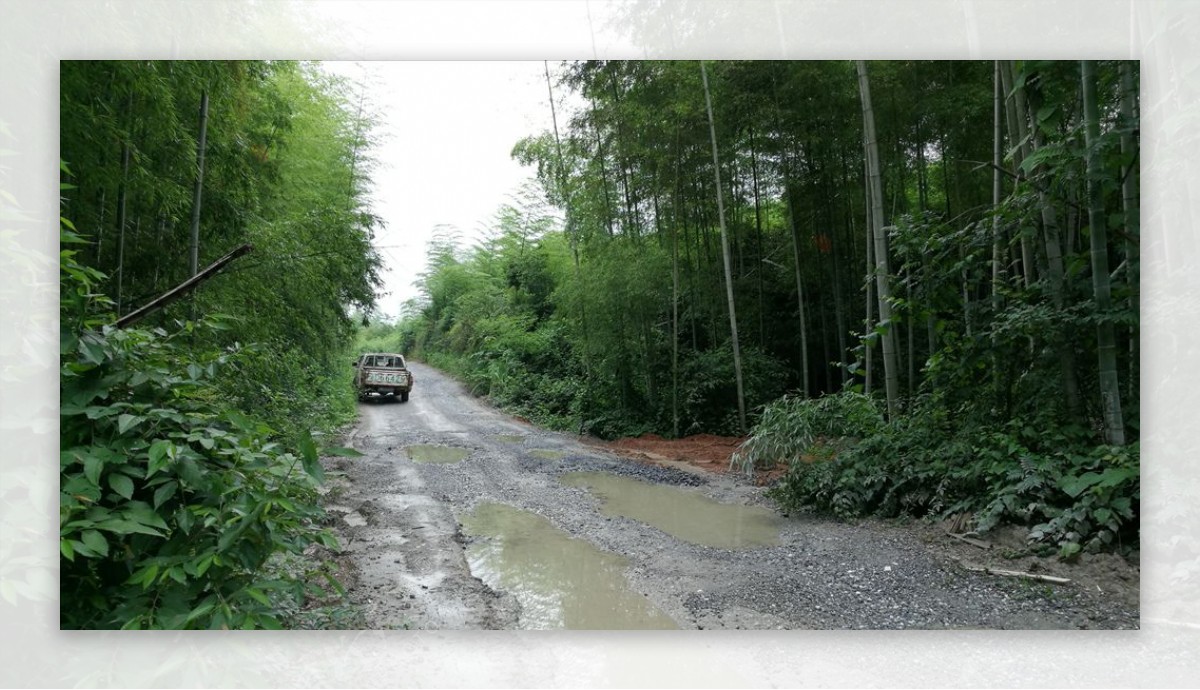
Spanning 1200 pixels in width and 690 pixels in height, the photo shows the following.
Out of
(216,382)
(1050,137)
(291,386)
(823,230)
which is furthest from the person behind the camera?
(823,230)

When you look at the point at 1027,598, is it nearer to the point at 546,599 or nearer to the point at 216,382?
the point at 546,599

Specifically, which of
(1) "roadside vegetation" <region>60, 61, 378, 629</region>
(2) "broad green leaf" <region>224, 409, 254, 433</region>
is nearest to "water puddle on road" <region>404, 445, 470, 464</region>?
(1) "roadside vegetation" <region>60, 61, 378, 629</region>

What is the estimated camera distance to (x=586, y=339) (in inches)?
247

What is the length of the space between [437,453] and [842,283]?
10.7 ft

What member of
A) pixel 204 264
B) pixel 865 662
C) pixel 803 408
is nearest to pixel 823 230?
pixel 803 408

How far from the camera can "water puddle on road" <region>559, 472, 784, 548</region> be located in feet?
11.0

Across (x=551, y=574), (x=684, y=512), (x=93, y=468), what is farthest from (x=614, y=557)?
(x=93, y=468)

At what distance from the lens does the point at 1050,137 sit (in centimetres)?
262

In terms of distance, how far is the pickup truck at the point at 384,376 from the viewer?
14.8 ft

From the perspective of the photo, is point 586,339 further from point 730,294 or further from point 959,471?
point 959,471

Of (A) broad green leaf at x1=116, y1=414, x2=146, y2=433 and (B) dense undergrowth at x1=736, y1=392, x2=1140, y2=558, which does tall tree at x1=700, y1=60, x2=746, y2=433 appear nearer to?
(B) dense undergrowth at x1=736, y1=392, x2=1140, y2=558

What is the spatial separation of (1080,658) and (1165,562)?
50cm

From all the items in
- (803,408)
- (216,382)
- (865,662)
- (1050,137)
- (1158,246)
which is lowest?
(865,662)

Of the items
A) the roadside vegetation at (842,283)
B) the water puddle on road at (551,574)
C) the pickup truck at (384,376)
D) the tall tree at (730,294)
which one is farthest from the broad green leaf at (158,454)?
the tall tree at (730,294)
